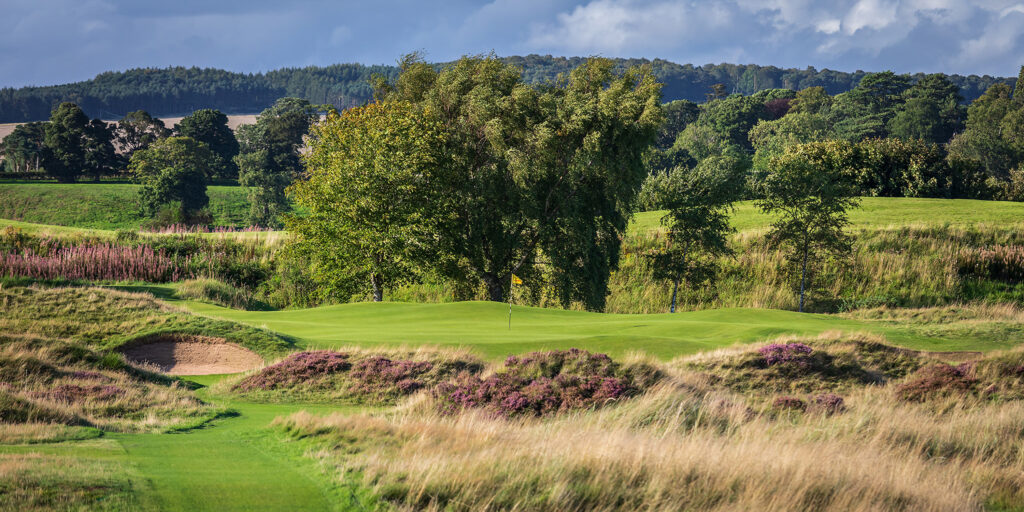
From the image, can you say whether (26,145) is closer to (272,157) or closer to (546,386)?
(272,157)

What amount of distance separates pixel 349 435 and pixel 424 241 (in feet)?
79.5

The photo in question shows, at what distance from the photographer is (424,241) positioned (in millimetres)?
32500

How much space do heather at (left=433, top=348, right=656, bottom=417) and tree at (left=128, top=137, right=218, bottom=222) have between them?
224 feet

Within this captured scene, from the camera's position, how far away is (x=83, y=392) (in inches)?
462

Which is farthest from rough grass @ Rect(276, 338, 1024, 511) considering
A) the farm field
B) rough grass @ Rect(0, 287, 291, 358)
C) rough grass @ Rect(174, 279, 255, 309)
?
the farm field

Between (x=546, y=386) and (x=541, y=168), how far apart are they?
21.0m

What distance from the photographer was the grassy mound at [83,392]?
9.55 metres

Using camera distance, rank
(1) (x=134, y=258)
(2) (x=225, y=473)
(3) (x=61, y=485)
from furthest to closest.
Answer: (1) (x=134, y=258)
(2) (x=225, y=473)
(3) (x=61, y=485)

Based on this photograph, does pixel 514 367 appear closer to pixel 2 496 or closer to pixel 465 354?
pixel 465 354

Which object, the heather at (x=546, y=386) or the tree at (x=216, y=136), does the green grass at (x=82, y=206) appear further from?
the heather at (x=546, y=386)

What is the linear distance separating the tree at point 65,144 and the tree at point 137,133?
10.5m

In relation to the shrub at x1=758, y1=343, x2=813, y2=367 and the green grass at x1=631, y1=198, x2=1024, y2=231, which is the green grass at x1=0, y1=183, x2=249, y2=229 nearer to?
the green grass at x1=631, y1=198, x2=1024, y2=231

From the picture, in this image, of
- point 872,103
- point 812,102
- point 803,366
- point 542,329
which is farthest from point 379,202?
point 812,102

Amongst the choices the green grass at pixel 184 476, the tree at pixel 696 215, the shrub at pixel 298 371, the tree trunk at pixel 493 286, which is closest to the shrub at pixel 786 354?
the shrub at pixel 298 371
